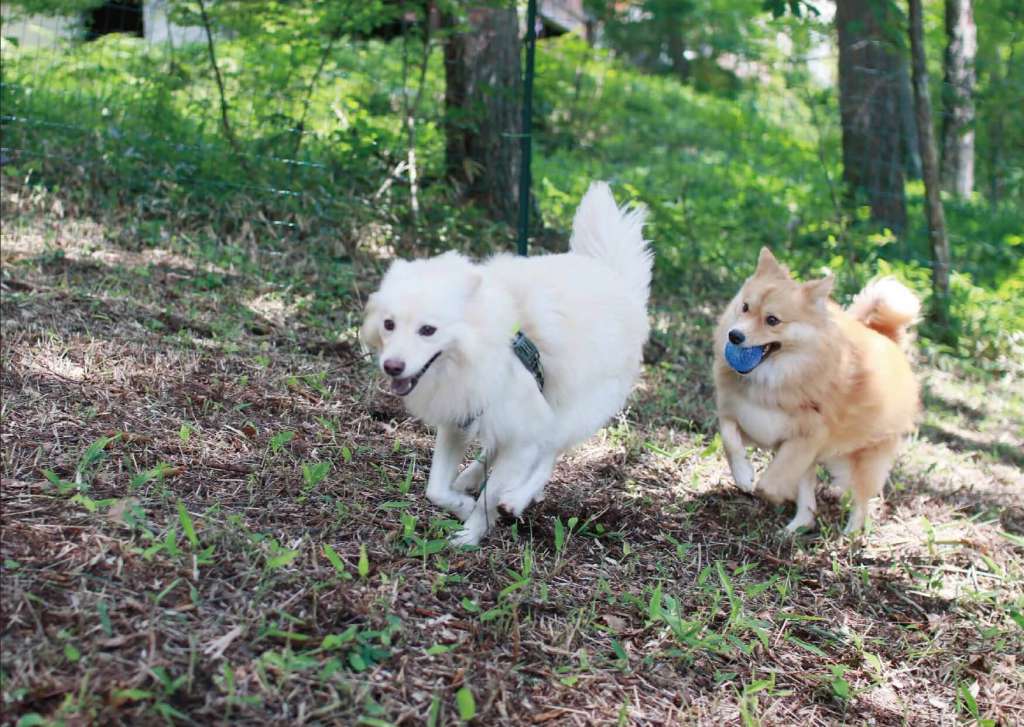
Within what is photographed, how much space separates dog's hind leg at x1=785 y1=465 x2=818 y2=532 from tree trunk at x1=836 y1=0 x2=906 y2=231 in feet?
14.3

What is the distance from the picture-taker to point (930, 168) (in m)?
6.95

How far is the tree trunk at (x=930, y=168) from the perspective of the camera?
6.73 m

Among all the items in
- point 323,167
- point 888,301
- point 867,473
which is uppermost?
point 888,301

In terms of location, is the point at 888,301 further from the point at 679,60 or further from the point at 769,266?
the point at 679,60

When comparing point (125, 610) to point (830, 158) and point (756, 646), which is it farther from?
point (830, 158)

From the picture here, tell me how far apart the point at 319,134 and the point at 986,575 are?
16.3ft

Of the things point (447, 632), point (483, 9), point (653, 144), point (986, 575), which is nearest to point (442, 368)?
point (447, 632)

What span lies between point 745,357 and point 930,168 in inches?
148

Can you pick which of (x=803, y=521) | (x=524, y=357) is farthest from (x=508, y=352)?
(x=803, y=521)

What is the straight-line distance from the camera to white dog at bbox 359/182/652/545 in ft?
9.94

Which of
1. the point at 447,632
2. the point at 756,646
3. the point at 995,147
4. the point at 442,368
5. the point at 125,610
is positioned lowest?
the point at 995,147

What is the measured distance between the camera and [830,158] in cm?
1026

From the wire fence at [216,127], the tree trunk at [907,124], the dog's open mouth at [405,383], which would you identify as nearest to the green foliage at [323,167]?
the wire fence at [216,127]

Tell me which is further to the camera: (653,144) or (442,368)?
(653,144)
